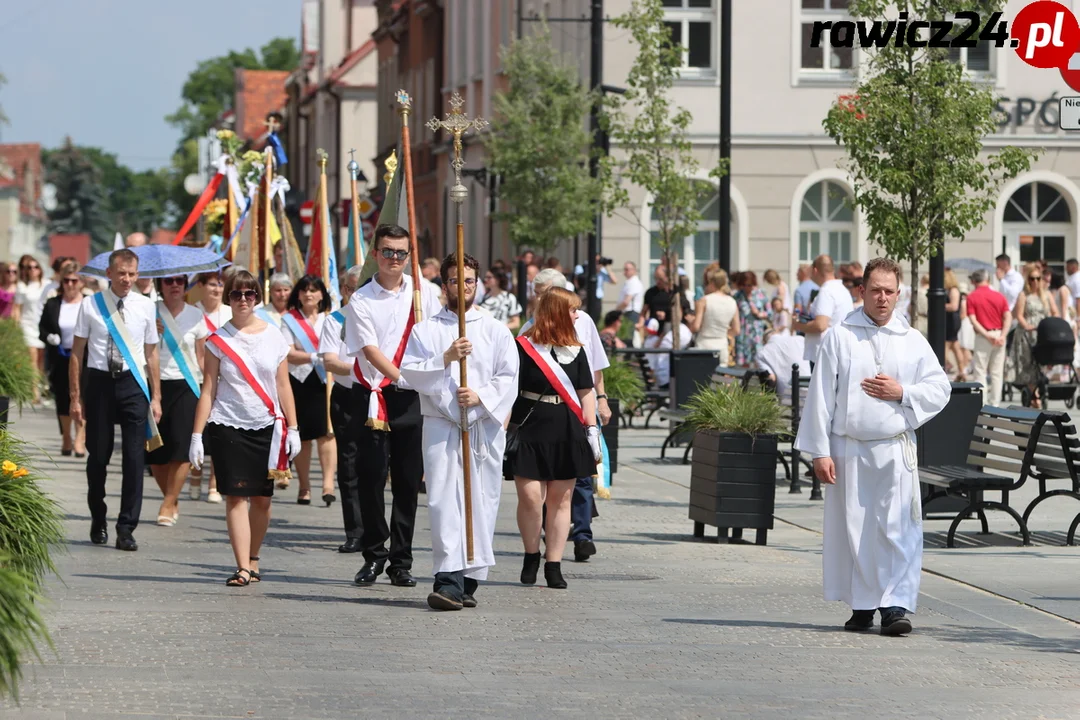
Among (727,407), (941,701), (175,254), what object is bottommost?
(941,701)

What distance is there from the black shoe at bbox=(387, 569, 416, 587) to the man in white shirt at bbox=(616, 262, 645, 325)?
70.2 ft

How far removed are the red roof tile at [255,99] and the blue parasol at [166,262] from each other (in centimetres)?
9508

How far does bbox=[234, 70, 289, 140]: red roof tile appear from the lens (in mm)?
111875

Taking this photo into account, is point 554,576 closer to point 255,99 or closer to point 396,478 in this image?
point 396,478

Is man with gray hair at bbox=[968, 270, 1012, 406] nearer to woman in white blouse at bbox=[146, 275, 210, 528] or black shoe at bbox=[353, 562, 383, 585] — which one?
woman in white blouse at bbox=[146, 275, 210, 528]

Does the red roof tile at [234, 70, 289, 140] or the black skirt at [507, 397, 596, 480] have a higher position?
the red roof tile at [234, 70, 289, 140]

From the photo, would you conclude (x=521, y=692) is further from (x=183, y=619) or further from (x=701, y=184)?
(x=701, y=184)

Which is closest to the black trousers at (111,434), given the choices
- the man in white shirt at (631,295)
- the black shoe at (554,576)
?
the black shoe at (554,576)

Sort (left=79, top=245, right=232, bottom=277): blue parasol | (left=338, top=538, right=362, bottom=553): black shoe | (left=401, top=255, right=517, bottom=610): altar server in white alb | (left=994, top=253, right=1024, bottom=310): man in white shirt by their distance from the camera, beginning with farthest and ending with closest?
(left=994, top=253, right=1024, bottom=310): man in white shirt
(left=79, top=245, right=232, bottom=277): blue parasol
(left=338, top=538, right=362, bottom=553): black shoe
(left=401, top=255, right=517, bottom=610): altar server in white alb

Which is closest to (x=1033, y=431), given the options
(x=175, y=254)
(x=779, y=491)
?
(x=779, y=491)

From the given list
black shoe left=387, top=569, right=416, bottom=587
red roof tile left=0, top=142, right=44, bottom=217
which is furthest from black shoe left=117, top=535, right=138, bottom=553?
red roof tile left=0, top=142, right=44, bottom=217

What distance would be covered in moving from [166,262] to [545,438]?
4.67m

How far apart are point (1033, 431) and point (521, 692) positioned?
6.14 meters

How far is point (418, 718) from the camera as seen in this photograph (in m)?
7.34
